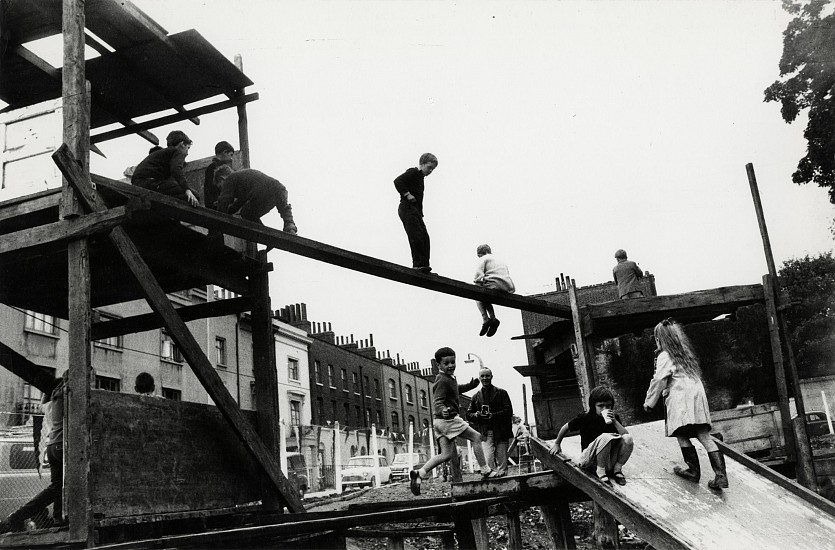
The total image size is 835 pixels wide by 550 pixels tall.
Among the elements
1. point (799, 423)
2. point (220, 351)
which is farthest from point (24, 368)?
point (220, 351)

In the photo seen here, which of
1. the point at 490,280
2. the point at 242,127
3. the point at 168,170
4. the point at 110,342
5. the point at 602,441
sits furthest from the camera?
the point at 110,342

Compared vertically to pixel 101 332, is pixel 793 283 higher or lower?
higher

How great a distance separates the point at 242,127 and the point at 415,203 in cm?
262

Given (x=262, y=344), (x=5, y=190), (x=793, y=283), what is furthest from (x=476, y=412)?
Result: (x=793, y=283)

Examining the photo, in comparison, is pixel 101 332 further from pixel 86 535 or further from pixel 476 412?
pixel 476 412

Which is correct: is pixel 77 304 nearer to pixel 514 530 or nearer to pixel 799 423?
pixel 514 530

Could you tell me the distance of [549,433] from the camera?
14891mm

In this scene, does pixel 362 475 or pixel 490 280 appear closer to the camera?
pixel 490 280

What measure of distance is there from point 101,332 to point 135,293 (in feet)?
2.21

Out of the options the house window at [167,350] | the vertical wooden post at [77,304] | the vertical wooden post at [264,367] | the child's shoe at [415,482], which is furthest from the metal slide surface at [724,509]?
the house window at [167,350]

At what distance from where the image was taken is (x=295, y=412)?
43.8m

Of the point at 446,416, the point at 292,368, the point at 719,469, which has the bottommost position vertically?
the point at 719,469

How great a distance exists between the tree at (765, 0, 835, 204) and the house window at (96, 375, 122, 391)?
26.8 meters

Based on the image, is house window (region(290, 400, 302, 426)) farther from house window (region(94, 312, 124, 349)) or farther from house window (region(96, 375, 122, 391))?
house window (region(94, 312, 124, 349))
